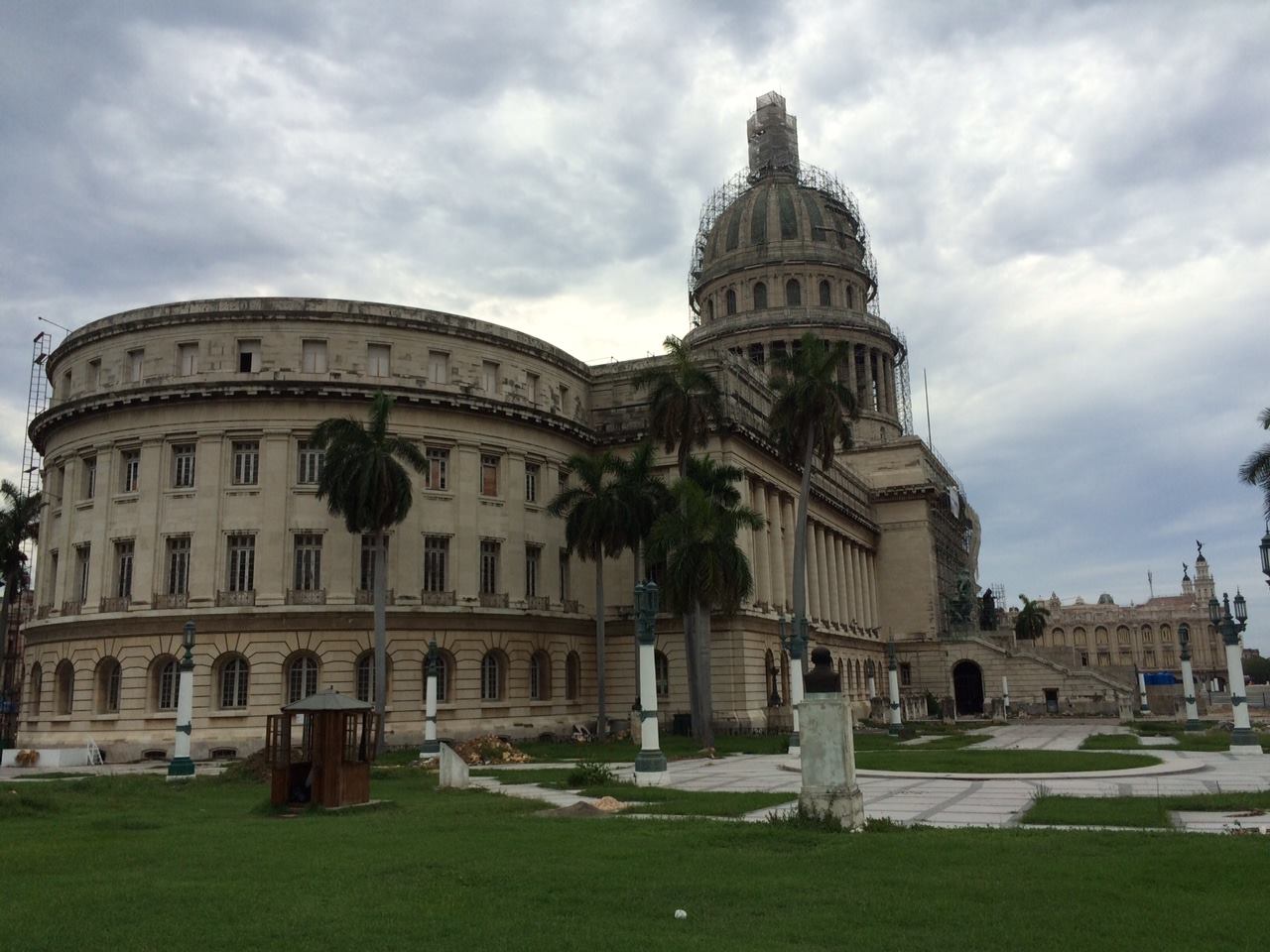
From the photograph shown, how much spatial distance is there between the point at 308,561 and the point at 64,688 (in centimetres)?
1257

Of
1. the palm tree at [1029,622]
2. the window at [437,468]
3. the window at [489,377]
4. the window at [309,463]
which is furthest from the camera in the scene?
the palm tree at [1029,622]

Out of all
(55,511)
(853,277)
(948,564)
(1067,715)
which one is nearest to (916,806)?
(55,511)

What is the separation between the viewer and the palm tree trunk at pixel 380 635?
4312 centimetres

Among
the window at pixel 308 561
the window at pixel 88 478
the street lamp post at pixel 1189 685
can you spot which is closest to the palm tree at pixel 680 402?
the window at pixel 308 561

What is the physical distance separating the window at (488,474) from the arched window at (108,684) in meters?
18.1

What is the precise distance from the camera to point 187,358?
4847 centimetres

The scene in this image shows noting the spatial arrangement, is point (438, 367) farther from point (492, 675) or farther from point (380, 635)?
point (492, 675)

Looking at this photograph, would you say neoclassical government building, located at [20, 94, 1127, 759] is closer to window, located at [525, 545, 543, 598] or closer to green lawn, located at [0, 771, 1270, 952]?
window, located at [525, 545, 543, 598]

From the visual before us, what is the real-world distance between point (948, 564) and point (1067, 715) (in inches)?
1021

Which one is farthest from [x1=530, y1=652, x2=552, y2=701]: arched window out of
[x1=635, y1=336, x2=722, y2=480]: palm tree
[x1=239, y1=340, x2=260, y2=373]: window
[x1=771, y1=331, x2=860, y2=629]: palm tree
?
[x1=239, y1=340, x2=260, y2=373]: window

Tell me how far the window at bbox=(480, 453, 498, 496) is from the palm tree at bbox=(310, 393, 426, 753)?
8.29 m

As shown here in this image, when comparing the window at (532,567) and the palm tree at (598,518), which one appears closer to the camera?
the palm tree at (598,518)

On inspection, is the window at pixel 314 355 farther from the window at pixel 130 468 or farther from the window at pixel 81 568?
the window at pixel 81 568

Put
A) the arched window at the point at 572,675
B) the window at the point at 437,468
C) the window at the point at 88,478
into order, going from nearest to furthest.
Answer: the window at the point at 88,478, the window at the point at 437,468, the arched window at the point at 572,675
